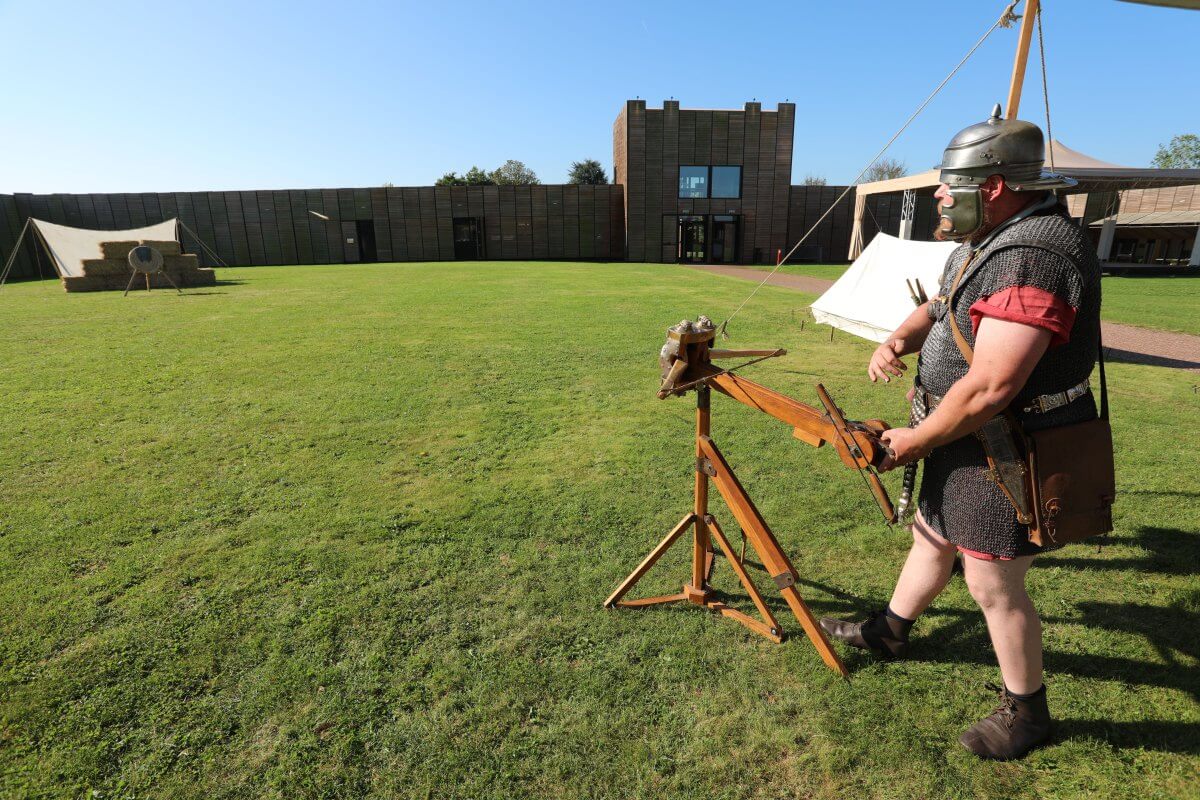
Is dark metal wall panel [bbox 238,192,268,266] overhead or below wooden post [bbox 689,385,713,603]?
overhead

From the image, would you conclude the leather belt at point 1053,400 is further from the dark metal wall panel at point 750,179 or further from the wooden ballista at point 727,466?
the dark metal wall panel at point 750,179

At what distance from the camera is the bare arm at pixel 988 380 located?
176cm

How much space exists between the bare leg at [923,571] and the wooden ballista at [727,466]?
172 millimetres

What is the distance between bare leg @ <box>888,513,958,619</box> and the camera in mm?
2490

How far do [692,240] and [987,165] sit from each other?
3575cm

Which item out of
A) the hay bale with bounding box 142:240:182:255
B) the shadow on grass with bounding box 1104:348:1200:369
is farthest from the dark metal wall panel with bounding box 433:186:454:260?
the shadow on grass with bounding box 1104:348:1200:369

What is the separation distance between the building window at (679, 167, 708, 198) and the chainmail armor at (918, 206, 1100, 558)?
3483 cm

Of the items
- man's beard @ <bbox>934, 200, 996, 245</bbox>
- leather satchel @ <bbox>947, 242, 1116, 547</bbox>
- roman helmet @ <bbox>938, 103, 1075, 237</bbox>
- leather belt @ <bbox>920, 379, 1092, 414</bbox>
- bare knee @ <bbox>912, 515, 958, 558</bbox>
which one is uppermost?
roman helmet @ <bbox>938, 103, 1075, 237</bbox>

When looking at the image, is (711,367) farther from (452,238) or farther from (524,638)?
(452,238)

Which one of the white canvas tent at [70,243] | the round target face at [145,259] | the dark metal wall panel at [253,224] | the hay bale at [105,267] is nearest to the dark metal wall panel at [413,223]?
the dark metal wall panel at [253,224]

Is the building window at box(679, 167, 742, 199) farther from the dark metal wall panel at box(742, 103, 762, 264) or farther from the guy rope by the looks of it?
the guy rope

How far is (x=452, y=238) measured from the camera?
126 ft

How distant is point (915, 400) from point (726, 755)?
1.59 metres

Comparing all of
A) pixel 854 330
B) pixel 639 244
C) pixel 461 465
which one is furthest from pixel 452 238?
pixel 461 465
